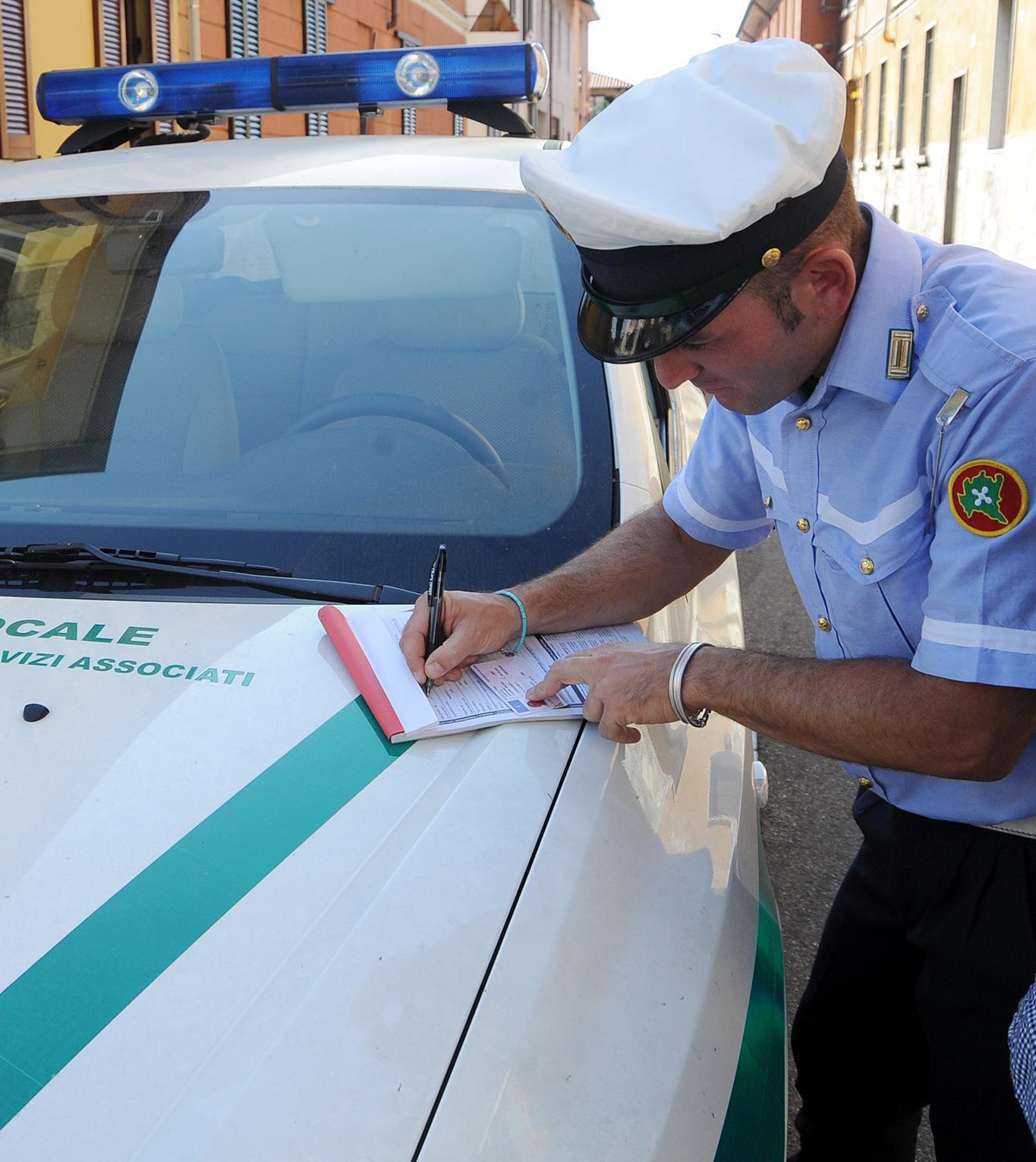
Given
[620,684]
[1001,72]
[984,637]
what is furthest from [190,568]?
[1001,72]

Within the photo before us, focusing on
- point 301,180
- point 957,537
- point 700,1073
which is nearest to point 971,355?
point 957,537

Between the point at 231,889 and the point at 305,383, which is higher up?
the point at 305,383

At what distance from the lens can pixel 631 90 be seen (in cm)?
121

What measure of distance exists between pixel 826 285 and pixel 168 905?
87 cm

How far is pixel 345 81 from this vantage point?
2863mm

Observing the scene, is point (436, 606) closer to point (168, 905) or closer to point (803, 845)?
point (168, 905)

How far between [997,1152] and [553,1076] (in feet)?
2.27

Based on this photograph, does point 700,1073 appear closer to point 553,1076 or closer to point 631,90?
point 553,1076

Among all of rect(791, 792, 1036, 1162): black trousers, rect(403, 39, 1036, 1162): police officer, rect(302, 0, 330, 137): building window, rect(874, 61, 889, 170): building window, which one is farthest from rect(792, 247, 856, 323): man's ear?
rect(874, 61, 889, 170): building window

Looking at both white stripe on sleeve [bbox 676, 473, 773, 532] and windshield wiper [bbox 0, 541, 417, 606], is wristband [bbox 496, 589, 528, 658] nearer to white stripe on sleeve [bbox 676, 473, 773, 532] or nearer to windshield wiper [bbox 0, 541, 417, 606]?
windshield wiper [bbox 0, 541, 417, 606]

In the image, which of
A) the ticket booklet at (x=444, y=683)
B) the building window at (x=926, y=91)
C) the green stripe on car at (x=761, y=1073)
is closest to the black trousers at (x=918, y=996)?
the green stripe on car at (x=761, y=1073)

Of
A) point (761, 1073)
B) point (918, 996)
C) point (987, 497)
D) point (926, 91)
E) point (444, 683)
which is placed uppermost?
point (987, 497)

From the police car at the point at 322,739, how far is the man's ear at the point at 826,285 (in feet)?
1.70

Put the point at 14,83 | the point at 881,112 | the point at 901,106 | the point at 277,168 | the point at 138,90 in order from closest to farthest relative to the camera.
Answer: the point at 277,168
the point at 138,90
the point at 14,83
the point at 901,106
the point at 881,112
